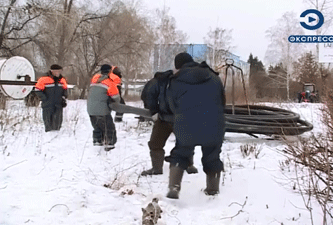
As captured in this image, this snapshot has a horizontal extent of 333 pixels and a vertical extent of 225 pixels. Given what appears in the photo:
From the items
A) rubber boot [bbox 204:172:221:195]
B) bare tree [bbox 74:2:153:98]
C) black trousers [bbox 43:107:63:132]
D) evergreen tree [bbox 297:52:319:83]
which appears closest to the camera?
rubber boot [bbox 204:172:221:195]

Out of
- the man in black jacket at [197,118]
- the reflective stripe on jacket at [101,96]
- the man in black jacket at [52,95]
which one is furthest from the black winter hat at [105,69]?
the man in black jacket at [197,118]

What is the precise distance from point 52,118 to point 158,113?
3.99m

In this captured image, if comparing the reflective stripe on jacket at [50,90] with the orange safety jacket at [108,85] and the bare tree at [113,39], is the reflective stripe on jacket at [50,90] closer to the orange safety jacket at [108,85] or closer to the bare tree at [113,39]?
the orange safety jacket at [108,85]

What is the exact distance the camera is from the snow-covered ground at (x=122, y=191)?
2.77 meters

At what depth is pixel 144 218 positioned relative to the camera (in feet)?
8.83

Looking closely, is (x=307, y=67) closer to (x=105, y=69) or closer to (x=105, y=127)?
(x=105, y=69)

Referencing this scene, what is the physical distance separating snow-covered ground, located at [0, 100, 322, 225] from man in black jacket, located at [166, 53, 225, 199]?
1.02 feet

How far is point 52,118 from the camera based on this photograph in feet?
23.6

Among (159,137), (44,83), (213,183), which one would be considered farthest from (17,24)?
(213,183)

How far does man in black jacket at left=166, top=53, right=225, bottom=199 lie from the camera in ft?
10.8

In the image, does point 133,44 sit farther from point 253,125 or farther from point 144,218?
point 144,218

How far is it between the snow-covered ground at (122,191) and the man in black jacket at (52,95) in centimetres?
175

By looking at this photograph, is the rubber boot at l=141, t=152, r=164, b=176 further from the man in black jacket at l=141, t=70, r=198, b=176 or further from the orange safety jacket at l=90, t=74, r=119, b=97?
the orange safety jacket at l=90, t=74, r=119, b=97

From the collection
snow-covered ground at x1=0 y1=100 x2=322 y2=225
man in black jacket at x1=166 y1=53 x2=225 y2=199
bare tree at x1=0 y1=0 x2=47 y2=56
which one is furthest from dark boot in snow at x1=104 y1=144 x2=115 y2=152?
bare tree at x1=0 y1=0 x2=47 y2=56
